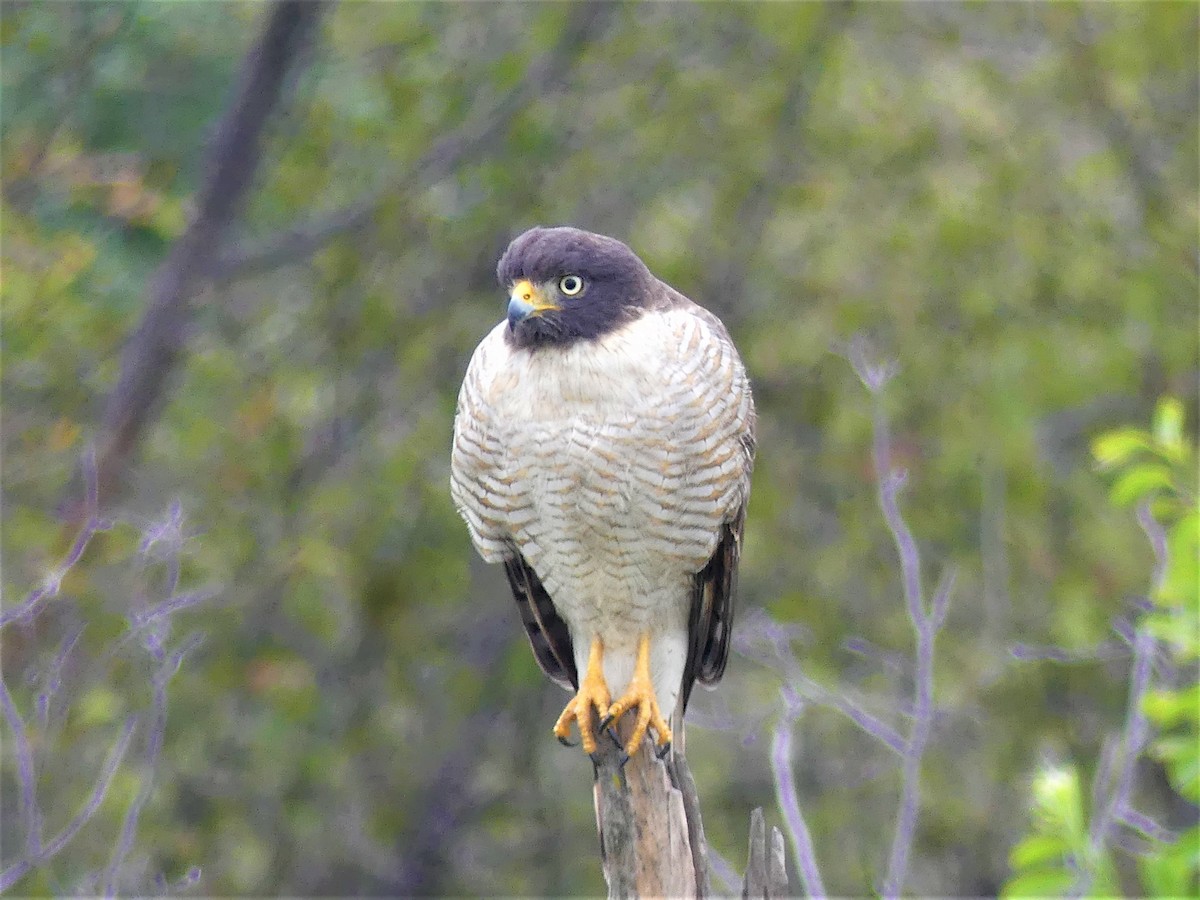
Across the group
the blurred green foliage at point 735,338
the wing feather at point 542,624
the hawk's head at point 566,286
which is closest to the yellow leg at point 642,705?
the wing feather at point 542,624

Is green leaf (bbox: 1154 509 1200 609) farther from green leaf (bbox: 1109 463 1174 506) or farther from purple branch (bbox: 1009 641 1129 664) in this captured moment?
purple branch (bbox: 1009 641 1129 664)

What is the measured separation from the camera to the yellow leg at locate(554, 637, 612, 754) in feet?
12.8

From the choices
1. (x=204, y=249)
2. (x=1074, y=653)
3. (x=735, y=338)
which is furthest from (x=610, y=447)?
(x=735, y=338)

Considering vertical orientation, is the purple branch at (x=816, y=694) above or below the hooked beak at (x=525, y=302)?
below

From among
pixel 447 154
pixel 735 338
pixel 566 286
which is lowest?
pixel 735 338

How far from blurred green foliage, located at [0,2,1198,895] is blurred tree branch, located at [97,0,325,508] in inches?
19.5

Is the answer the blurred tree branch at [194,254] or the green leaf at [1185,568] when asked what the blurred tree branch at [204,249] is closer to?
the blurred tree branch at [194,254]

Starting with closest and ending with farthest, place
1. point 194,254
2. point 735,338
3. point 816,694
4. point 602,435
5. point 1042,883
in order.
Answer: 1. point 602,435
2. point 1042,883
3. point 816,694
4. point 194,254
5. point 735,338

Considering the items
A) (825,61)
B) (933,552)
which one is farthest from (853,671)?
(825,61)

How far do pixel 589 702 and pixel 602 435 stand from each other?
0.85 metres

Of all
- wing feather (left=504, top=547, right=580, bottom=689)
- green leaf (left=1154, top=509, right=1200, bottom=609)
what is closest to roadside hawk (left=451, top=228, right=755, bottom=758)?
wing feather (left=504, top=547, right=580, bottom=689)

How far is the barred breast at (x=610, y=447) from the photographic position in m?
3.58

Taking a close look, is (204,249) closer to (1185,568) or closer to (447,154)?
(447,154)

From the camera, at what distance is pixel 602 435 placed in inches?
141
